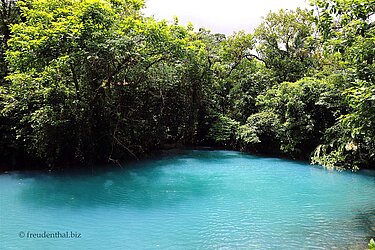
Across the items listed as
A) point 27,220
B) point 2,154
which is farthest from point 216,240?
point 2,154

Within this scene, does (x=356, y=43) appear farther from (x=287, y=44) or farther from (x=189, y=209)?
(x=287, y=44)

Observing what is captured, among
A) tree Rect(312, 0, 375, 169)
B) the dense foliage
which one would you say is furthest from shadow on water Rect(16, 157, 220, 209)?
tree Rect(312, 0, 375, 169)

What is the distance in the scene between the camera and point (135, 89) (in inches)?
672

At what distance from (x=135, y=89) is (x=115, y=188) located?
705cm

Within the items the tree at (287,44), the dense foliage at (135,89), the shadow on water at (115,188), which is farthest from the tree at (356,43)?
the tree at (287,44)

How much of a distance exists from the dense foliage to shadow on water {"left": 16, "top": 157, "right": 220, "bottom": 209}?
1693mm

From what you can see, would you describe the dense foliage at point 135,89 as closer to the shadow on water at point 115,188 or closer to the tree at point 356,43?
the tree at point 356,43

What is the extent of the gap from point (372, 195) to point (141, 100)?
1171 centimetres

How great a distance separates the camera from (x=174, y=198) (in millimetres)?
10016

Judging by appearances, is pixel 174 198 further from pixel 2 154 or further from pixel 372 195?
pixel 2 154

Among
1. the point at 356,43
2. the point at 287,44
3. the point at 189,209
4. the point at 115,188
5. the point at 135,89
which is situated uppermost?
the point at 287,44

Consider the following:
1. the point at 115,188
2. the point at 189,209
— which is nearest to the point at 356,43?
the point at 189,209

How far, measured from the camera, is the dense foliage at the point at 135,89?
41.2 feet

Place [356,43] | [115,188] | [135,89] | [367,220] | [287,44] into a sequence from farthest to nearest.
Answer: [287,44], [135,89], [115,188], [367,220], [356,43]
